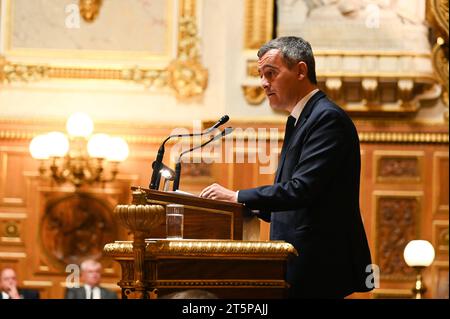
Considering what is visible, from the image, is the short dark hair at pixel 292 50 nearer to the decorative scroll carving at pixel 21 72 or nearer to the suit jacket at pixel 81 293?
the suit jacket at pixel 81 293

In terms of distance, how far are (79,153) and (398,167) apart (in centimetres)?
256

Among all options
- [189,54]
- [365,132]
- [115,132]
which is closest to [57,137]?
[115,132]

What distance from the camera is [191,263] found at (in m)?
3.47

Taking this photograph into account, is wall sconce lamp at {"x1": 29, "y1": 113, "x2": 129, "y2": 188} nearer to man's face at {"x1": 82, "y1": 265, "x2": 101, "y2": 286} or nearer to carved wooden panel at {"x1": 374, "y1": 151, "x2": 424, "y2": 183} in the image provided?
man's face at {"x1": 82, "y1": 265, "x2": 101, "y2": 286}

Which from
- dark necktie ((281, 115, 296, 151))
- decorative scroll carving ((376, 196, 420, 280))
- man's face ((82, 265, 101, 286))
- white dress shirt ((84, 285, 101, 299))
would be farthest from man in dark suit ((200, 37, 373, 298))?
decorative scroll carving ((376, 196, 420, 280))

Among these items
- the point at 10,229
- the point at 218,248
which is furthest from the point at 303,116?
the point at 10,229

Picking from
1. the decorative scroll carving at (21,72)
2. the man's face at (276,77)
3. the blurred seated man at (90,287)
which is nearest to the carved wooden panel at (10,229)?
the blurred seated man at (90,287)

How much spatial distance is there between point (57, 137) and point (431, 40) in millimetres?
3093

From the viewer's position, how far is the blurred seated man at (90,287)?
28.2 feet

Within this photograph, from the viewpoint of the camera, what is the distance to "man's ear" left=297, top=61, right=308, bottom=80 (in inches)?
159

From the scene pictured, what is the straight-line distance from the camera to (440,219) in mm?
8883

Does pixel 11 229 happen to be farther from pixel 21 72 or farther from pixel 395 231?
pixel 395 231

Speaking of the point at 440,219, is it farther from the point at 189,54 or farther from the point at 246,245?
the point at 246,245

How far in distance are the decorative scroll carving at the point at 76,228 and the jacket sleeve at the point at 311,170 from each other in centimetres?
532
